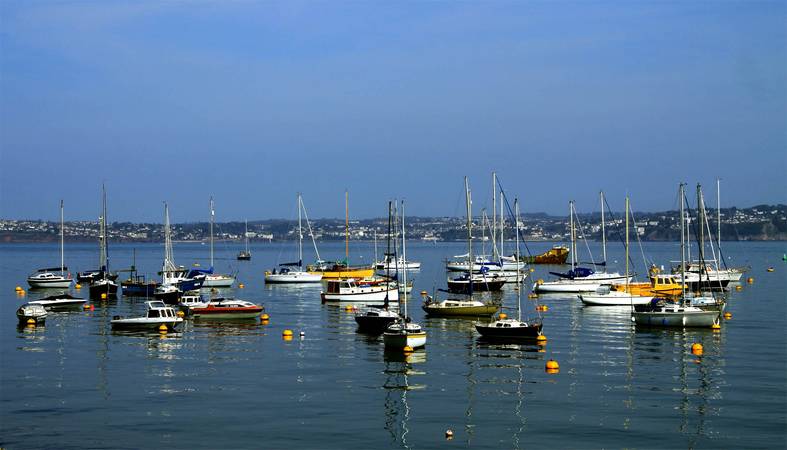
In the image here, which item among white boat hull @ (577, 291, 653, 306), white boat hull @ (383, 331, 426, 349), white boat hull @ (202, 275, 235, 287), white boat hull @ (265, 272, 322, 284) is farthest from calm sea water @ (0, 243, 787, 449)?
white boat hull @ (265, 272, 322, 284)

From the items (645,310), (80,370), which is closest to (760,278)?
(645,310)

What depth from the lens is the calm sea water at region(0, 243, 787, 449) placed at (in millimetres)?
35969

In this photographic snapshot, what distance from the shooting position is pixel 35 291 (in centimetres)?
11331

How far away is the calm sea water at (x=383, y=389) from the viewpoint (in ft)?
118

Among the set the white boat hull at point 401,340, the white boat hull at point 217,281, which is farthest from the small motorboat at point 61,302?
the white boat hull at point 401,340

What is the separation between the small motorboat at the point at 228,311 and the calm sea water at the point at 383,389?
3.69m

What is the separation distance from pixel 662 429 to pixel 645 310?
35703mm

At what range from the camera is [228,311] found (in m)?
74.2

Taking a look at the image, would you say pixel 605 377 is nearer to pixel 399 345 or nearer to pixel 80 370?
pixel 399 345

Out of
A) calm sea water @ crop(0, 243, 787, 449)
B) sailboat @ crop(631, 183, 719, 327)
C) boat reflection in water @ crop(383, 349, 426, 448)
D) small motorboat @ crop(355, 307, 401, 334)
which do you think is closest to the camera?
calm sea water @ crop(0, 243, 787, 449)

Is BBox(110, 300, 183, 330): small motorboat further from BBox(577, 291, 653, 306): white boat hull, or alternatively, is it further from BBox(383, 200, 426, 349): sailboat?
BBox(577, 291, 653, 306): white boat hull

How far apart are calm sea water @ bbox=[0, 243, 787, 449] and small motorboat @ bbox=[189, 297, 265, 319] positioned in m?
3.69

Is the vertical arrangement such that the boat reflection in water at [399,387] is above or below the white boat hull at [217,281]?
below

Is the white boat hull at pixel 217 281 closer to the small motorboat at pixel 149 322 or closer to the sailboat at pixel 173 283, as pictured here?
the sailboat at pixel 173 283
